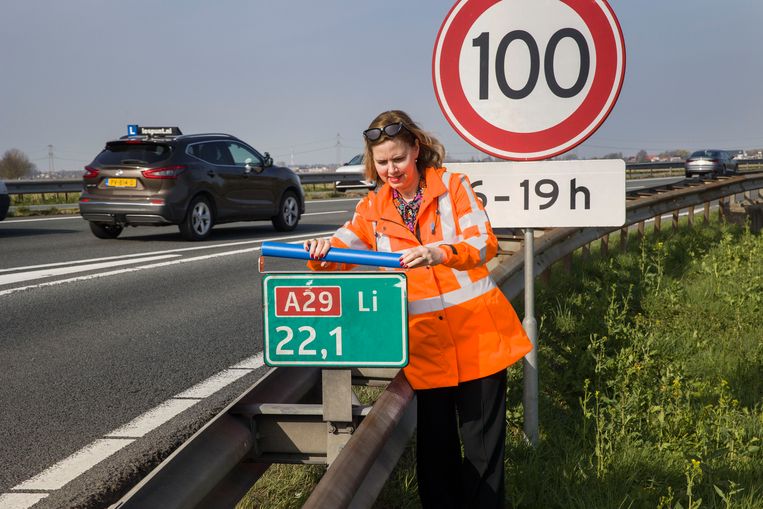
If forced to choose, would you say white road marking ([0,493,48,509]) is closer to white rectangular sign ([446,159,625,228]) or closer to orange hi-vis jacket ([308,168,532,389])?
orange hi-vis jacket ([308,168,532,389])

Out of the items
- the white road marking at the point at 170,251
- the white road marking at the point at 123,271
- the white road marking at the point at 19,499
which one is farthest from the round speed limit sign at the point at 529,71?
the white road marking at the point at 123,271

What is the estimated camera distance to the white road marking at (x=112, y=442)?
3602 millimetres

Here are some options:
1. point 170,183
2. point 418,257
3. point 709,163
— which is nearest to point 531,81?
point 418,257

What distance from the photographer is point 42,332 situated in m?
6.85

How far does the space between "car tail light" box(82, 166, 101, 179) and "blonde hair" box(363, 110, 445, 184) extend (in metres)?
11.8

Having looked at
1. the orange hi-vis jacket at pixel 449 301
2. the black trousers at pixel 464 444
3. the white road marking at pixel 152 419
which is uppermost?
the orange hi-vis jacket at pixel 449 301

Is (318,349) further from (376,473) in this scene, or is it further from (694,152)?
(694,152)

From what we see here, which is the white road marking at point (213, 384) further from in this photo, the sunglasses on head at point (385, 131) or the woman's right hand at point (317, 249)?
the woman's right hand at point (317, 249)

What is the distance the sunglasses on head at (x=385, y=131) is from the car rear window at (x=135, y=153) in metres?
11.5

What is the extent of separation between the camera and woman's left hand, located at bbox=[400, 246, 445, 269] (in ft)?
7.87

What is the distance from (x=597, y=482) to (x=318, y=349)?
1735 mm

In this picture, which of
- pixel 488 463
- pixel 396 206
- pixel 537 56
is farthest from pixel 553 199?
pixel 488 463

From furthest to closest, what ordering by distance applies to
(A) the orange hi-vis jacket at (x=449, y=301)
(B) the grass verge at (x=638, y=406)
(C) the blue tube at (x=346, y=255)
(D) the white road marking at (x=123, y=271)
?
(D) the white road marking at (x=123, y=271), (B) the grass verge at (x=638, y=406), (A) the orange hi-vis jacket at (x=449, y=301), (C) the blue tube at (x=346, y=255)

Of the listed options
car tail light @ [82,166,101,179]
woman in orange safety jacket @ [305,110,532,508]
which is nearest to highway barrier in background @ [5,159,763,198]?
woman in orange safety jacket @ [305,110,532,508]
